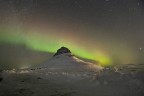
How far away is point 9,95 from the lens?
810 inches

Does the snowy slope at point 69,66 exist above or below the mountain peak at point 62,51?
below

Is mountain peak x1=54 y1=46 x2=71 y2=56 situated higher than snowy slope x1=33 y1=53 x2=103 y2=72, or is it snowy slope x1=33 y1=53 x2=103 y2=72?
mountain peak x1=54 y1=46 x2=71 y2=56

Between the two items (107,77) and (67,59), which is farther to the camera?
(67,59)

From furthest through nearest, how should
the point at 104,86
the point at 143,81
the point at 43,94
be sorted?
1. the point at 104,86
2. the point at 143,81
3. the point at 43,94

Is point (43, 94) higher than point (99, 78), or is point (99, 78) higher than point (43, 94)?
point (99, 78)

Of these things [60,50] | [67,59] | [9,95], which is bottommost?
[9,95]

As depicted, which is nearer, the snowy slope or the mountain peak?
the snowy slope

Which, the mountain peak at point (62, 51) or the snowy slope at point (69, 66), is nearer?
the snowy slope at point (69, 66)

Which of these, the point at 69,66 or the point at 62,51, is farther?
the point at 62,51

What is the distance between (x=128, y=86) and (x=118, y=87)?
3.92ft

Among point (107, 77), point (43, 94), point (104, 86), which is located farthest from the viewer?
point (107, 77)

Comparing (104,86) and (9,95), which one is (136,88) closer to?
(104,86)

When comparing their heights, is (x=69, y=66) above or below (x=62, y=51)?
below

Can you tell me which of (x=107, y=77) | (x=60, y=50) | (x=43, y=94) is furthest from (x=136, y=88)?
(x=60, y=50)
